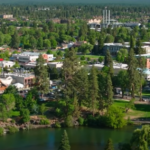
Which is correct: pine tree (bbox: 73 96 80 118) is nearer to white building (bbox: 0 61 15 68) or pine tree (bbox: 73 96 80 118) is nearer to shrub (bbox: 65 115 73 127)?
shrub (bbox: 65 115 73 127)

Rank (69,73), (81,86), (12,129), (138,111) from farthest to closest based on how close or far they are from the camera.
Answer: (69,73) → (138,111) → (81,86) → (12,129)

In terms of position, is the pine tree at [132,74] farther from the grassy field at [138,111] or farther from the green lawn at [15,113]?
the green lawn at [15,113]

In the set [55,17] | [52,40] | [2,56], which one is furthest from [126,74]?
[55,17]

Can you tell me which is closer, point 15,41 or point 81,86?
point 81,86

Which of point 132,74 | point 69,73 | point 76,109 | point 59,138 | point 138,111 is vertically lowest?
point 59,138

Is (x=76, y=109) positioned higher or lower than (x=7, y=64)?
higher

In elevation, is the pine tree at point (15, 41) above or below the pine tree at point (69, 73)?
below

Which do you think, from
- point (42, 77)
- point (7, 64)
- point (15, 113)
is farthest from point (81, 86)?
point (7, 64)

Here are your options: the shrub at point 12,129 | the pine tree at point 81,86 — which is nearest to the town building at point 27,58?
the pine tree at point 81,86

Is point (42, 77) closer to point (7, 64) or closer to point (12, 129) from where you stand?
point (12, 129)

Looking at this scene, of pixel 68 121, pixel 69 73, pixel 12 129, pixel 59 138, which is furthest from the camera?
pixel 69 73
